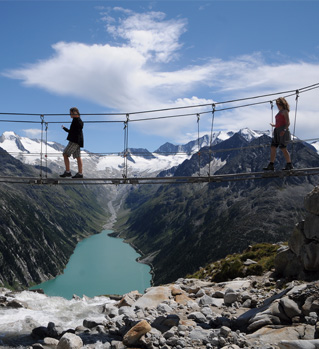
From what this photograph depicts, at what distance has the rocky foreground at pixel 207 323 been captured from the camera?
12.3m

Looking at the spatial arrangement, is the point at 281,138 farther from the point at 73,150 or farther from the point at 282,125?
the point at 73,150

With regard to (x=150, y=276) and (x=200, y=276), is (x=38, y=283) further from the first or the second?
(x=200, y=276)

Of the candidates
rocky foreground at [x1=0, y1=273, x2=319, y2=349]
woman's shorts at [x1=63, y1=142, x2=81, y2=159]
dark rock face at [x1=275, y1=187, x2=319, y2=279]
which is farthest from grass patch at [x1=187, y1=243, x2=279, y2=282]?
woman's shorts at [x1=63, y1=142, x2=81, y2=159]

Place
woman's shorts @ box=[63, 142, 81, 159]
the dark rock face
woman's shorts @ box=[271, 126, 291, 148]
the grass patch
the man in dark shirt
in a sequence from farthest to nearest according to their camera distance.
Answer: the grass patch
the dark rock face
woman's shorts @ box=[63, 142, 81, 159]
the man in dark shirt
woman's shorts @ box=[271, 126, 291, 148]

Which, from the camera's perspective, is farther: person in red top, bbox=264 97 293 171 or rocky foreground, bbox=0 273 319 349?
person in red top, bbox=264 97 293 171

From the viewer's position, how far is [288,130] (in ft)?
49.7

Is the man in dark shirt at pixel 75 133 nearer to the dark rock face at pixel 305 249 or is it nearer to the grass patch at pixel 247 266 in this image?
the dark rock face at pixel 305 249

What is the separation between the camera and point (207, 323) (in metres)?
15.0

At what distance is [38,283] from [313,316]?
638ft

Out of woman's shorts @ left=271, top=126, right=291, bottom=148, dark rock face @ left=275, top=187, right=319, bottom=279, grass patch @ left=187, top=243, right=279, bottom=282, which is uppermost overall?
woman's shorts @ left=271, top=126, right=291, bottom=148

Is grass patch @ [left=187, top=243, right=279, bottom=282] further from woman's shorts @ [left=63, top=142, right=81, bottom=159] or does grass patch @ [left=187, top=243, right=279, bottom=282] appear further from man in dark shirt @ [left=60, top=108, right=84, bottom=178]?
man in dark shirt @ [left=60, top=108, right=84, bottom=178]

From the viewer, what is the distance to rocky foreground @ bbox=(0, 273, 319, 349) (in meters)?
12.3

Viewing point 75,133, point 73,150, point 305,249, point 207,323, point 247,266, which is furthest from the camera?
point 247,266

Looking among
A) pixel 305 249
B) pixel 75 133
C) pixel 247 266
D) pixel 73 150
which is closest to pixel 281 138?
pixel 305 249
